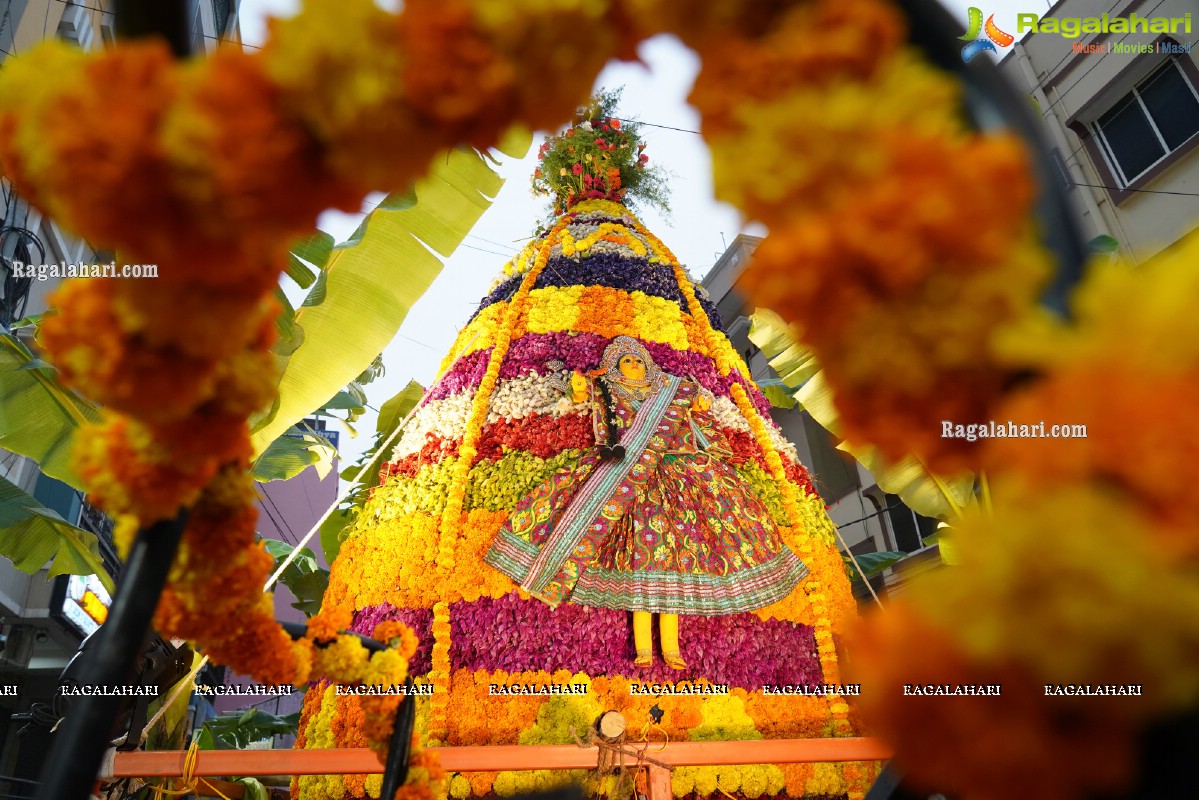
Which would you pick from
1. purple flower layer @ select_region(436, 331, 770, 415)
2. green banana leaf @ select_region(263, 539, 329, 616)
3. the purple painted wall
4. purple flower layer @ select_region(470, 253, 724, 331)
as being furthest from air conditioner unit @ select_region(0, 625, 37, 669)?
the purple painted wall

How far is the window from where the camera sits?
9.00 meters

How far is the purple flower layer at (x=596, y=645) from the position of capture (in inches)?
184

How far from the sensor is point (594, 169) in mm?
7660

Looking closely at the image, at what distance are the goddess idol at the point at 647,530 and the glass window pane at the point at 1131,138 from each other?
25.5ft

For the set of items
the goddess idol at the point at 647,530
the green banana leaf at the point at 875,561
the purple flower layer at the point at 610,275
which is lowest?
the goddess idol at the point at 647,530

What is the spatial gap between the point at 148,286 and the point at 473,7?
2.47ft

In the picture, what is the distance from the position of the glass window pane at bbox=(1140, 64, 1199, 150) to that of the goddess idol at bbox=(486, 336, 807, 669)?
775 cm

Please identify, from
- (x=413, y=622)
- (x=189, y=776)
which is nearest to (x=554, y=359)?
(x=413, y=622)

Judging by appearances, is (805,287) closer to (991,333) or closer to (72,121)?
(991,333)

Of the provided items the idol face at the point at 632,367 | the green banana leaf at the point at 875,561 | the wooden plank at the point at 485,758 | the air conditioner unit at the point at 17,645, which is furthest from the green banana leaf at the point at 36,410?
the air conditioner unit at the point at 17,645

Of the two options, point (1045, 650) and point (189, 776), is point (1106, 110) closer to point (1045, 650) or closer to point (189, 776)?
point (1045, 650)

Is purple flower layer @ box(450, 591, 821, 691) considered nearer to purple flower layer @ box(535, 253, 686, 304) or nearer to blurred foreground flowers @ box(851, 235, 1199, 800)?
purple flower layer @ box(535, 253, 686, 304)

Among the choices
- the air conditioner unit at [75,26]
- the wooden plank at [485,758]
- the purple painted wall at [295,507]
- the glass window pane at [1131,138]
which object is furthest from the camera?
the purple painted wall at [295,507]

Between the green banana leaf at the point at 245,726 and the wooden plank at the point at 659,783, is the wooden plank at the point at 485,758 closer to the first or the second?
the wooden plank at the point at 659,783
